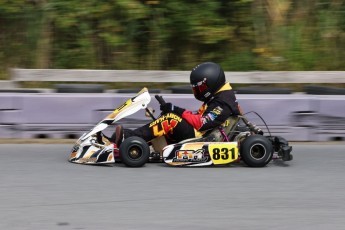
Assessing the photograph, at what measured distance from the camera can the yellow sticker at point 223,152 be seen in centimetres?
763

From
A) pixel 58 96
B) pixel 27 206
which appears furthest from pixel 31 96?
pixel 27 206

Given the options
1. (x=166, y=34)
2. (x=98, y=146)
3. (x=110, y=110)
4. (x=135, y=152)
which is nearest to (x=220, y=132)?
(x=135, y=152)

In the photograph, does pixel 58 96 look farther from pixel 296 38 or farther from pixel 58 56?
pixel 296 38

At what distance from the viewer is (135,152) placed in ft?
25.1

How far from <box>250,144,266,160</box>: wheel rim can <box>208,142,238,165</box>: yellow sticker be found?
18cm

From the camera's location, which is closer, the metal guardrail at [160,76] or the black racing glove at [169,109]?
the black racing glove at [169,109]

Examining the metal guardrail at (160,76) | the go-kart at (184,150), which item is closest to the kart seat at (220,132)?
the go-kart at (184,150)

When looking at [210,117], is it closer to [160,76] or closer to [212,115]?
[212,115]

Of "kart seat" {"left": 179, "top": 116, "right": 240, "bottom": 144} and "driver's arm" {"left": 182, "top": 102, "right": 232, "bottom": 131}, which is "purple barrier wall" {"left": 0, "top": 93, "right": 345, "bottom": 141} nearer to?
"kart seat" {"left": 179, "top": 116, "right": 240, "bottom": 144}

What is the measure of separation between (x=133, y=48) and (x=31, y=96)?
389cm

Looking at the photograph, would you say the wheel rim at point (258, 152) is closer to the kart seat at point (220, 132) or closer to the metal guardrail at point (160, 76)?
the kart seat at point (220, 132)

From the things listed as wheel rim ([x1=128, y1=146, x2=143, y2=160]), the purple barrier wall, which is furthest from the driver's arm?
the purple barrier wall

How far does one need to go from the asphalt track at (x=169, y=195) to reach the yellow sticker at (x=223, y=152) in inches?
4.2

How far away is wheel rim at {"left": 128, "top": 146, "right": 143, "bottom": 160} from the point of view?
7.63 metres
